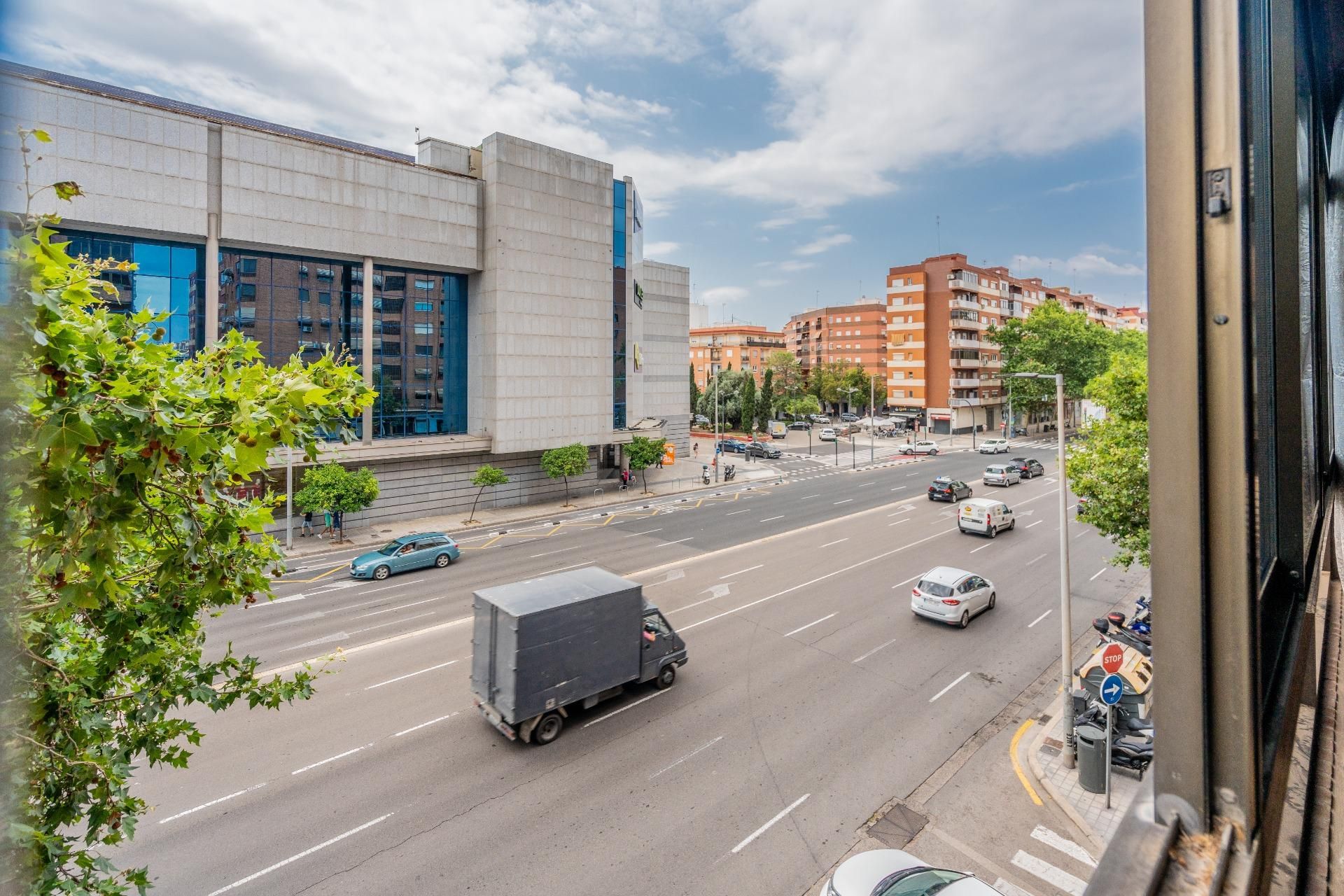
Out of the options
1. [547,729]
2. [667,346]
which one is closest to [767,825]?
[547,729]

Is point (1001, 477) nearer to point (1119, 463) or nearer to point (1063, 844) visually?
point (1119, 463)

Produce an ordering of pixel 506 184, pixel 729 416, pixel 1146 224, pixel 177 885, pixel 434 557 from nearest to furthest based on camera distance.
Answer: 1. pixel 1146 224
2. pixel 177 885
3. pixel 434 557
4. pixel 506 184
5. pixel 729 416

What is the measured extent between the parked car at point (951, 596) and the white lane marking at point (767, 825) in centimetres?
767

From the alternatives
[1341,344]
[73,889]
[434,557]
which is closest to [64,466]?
[73,889]

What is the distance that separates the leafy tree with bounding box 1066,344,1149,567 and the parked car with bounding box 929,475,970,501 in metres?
17.9

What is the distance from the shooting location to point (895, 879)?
6.66m

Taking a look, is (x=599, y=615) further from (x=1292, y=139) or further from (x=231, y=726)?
(x=1292, y=139)

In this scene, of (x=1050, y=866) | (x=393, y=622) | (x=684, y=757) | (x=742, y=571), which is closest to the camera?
(x=1050, y=866)

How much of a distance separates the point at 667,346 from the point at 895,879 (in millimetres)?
46552

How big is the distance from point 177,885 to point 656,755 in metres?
5.86

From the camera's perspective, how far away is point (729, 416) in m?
69.4

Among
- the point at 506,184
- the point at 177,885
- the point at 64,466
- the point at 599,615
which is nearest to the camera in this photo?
the point at 64,466

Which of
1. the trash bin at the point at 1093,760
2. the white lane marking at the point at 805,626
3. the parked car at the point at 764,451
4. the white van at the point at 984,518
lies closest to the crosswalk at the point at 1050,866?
the trash bin at the point at 1093,760

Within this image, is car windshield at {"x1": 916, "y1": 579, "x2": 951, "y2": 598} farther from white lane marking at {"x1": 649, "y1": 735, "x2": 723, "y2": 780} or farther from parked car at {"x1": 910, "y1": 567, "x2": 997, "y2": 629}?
white lane marking at {"x1": 649, "y1": 735, "x2": 723, "y2": 780}
